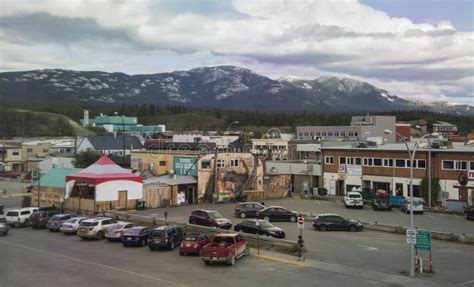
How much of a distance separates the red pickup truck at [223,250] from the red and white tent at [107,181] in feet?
84.2

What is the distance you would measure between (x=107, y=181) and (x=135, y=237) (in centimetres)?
1956

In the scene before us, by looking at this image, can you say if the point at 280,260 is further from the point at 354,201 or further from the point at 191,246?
the point at 354,201

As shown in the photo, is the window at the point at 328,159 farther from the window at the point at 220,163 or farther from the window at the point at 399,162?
the window at the point at 220,163

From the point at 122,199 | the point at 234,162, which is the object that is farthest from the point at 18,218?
the point at 234,162

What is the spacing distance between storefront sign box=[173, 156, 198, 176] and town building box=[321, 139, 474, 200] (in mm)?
20089

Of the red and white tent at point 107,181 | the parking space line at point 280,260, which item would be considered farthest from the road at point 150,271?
the red and white tent at point 107,181

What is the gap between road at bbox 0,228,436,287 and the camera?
966 inches

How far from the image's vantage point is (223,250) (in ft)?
91.4

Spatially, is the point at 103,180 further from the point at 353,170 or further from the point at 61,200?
the point at 353,170

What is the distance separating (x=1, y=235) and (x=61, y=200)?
16.5 meters

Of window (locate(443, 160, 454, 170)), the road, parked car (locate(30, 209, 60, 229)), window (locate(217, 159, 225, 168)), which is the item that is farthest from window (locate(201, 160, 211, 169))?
the road

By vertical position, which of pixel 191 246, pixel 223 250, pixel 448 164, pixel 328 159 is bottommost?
pixel 191 246

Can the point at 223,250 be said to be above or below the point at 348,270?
above

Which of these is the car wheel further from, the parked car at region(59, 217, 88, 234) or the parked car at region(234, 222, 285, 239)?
the parked car at region(59, 217, 88, 234)
